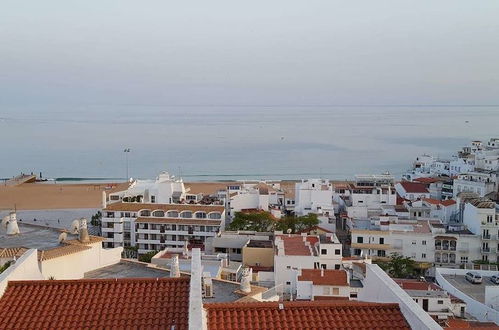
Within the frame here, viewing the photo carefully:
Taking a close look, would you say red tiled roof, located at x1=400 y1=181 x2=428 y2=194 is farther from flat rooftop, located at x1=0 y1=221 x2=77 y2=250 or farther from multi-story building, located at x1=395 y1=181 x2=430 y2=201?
flat rooftop, located at x1=0 y1=221 x2=77 y2=250

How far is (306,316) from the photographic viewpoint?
6008mm

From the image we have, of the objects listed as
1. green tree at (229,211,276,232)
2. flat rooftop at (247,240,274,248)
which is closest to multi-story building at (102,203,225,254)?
green tree at (229,211,276,232)

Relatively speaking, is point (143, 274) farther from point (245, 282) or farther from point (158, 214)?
point (158, 214)

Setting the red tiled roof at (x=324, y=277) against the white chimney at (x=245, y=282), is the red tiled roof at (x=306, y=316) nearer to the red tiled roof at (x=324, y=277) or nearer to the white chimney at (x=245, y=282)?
the white chimney at (x=245, y=282)

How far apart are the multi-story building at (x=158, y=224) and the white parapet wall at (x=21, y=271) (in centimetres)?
2492

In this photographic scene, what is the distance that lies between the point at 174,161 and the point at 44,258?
61.9 m

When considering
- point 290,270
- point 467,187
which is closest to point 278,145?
point 467,187

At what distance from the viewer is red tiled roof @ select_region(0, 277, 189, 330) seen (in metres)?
5.97

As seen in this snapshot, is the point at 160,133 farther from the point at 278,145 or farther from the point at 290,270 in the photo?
the point at 290,270

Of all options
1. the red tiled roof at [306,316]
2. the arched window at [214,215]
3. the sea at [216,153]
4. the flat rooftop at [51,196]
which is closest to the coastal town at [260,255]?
the red tiled roof at [306,316]

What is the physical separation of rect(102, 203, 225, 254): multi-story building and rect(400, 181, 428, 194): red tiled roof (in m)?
16.8

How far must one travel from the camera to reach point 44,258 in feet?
44.8

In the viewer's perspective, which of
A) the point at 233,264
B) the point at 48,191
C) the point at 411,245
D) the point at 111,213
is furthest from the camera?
the point at 48,191

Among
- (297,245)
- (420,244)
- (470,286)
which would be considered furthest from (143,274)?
(420,244)
